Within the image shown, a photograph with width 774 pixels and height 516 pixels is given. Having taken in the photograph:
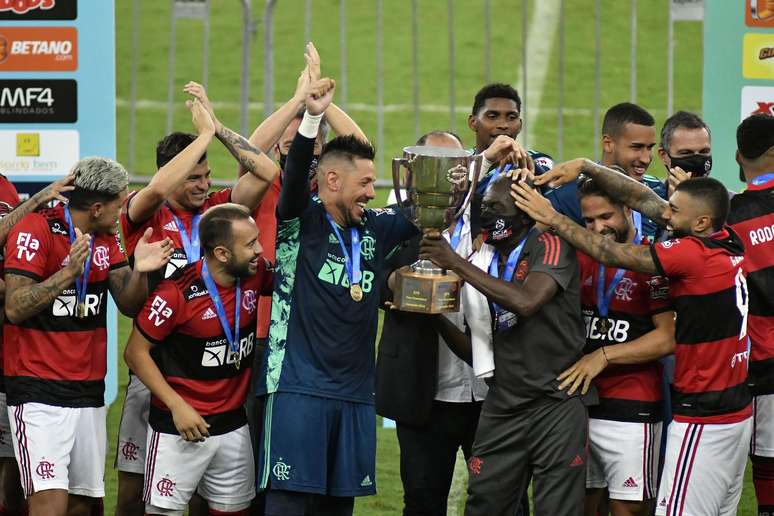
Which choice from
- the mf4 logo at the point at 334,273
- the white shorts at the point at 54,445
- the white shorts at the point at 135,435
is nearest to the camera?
the mf4 logo at the point at 334,273

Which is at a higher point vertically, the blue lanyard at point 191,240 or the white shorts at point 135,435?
the blue lanyard at point 191,240

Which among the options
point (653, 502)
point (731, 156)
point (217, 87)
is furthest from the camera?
point (217, 87)

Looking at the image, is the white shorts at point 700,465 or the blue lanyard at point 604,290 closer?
the white shorts at point 700,465

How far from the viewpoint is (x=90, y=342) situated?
20.1 ft

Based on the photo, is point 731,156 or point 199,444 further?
point 731,156

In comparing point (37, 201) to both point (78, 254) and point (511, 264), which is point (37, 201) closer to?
point (78, 254)

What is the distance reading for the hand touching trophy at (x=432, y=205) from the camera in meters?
5.40

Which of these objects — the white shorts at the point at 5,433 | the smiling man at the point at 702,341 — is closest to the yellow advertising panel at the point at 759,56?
the smiling man at the point at 702,341

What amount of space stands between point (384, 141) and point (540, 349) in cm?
832

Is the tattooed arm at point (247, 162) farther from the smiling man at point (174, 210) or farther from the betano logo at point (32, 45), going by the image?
the betano logo at point (32, 45)

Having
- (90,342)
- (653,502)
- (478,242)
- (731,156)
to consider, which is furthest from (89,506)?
(731,156)

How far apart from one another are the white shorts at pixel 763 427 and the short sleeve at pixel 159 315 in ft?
9.68

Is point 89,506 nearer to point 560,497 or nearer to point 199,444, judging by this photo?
point 199,444

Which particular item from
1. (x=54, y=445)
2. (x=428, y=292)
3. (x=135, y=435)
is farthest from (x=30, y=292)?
(x=428, y=292)
